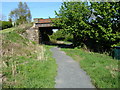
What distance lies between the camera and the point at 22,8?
44094mm

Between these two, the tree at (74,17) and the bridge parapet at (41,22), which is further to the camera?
the bridge parapet at (41,22)

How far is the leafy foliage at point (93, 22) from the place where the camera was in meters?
14.2

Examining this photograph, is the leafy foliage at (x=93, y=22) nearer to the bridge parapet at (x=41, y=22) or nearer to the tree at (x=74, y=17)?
the tree at (x=74, y=17)

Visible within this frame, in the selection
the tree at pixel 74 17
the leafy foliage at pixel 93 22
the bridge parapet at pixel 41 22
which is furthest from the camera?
the bridge parapet at pixel 41 22

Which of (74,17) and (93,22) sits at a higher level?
(74,17)

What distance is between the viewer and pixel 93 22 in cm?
1563

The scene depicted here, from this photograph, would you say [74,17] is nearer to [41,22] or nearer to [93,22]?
[93,22]

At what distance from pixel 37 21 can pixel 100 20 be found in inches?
504

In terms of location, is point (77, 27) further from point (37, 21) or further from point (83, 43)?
point (37, 21)

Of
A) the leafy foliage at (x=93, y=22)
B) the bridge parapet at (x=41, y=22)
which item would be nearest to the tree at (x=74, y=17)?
the leafy foliage at (x=93, y=22)

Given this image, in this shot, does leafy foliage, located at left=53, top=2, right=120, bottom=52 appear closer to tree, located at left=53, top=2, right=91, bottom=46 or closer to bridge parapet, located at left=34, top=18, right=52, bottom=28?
tree, located at left=53, top=2, right=91, bottom=46

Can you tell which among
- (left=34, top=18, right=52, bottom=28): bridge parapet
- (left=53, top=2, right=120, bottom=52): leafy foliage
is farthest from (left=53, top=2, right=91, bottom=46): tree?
(left=34, top=18, right=52, bottom=28): bridge parapet

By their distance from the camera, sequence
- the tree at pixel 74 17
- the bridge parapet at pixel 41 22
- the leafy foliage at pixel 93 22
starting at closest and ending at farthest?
the leafy foliage at pixel 93 22, the tree at pixel 74 17, the bridge parapet at pixel 41 22

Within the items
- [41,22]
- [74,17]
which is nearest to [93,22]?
[74,17]
